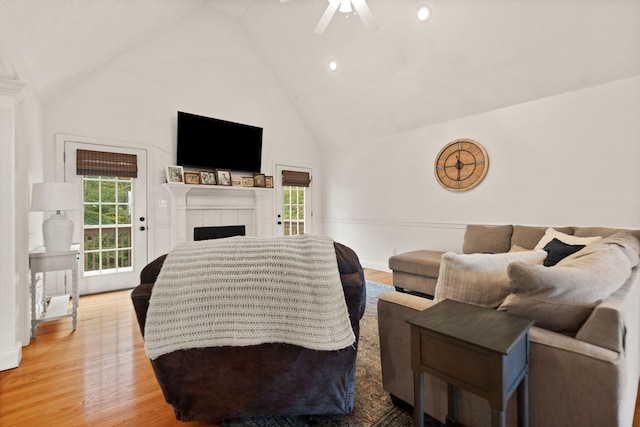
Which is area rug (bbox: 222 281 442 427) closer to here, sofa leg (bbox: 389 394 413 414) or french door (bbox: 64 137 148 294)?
sofa leg (bbox: 389 394 413 414)

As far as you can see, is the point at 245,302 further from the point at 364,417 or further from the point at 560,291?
the point at 560,291

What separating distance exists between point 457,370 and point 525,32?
340 centimetres

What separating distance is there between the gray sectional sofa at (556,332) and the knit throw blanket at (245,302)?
0.48 meters

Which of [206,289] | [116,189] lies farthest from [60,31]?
[206,289]

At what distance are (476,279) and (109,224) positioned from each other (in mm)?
4319

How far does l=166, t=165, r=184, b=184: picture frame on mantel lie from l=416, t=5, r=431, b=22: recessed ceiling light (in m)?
3.66

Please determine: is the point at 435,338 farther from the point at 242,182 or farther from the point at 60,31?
the point at 242,182

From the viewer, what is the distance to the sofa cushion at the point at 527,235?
3.14 meters

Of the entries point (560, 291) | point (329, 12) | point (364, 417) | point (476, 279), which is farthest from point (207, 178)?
point (560, 291)

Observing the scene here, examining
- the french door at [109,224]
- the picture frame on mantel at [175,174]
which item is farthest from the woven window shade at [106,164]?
the picture frame on mantel at [175,174]

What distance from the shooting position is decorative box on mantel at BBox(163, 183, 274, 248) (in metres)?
4.27

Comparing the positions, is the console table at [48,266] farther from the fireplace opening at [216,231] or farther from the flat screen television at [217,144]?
the flat screen television at [217,144]

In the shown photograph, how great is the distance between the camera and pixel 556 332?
1146 millimetres

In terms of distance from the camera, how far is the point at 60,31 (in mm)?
2369
